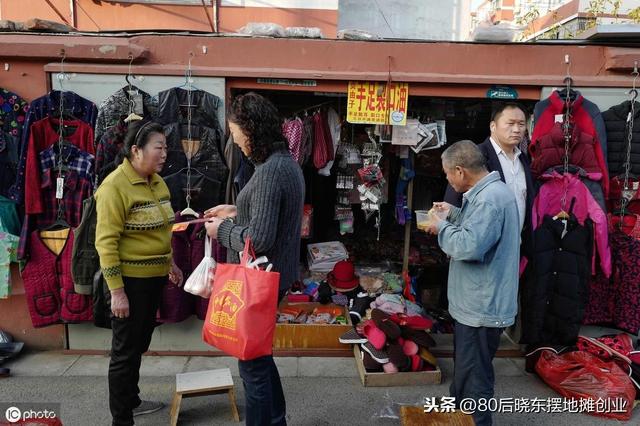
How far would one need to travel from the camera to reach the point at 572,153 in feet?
13.4

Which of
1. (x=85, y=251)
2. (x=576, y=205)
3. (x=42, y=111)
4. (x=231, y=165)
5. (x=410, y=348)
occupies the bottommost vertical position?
(x=410, y=348)

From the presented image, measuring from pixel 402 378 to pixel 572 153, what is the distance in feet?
8.00

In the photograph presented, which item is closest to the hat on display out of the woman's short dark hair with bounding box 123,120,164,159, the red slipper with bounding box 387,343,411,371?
the red slipper with bounding box 387,343,411,371

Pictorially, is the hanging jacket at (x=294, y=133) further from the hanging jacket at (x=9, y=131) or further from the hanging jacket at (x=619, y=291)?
the hanging jacket at (x=619, y=291)

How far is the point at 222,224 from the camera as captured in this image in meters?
2.62

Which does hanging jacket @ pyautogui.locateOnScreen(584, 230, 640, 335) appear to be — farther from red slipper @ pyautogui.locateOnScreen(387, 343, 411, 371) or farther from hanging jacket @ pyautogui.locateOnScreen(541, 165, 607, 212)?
red slipper @ pyautogui.locateOnScreen(387, 343, 411, 371)

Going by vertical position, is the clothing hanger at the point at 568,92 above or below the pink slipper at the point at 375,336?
above

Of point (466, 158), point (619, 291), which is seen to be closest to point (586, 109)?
→ point (619, 291)

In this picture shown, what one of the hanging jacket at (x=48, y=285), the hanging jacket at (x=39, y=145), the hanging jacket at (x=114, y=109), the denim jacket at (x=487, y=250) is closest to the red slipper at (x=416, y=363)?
the denim jacket at (x=487, y=250)

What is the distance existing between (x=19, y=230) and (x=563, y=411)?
15.7 feet

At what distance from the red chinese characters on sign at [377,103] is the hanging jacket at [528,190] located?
920 millimetres

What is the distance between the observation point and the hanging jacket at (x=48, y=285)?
4.05 metres

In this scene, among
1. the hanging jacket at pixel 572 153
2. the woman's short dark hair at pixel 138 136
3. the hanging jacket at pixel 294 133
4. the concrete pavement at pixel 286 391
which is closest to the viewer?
the woman's short dark hair at pixel 138 136

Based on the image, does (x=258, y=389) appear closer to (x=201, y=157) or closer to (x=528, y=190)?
(x=201, y=157)
